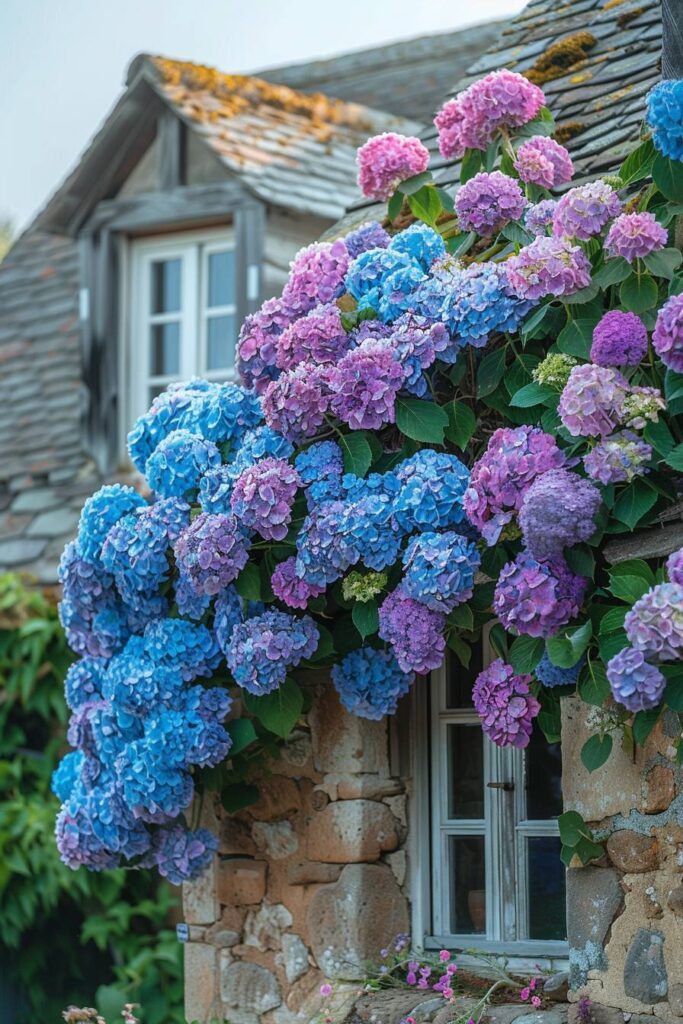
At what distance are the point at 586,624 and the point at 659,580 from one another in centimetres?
22

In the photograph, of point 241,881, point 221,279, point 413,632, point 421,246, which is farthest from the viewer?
point 221,279

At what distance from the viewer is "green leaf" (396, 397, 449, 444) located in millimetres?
4461

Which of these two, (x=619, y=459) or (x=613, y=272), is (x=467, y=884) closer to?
(x=619, y=459)

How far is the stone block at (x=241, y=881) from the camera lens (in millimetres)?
5152

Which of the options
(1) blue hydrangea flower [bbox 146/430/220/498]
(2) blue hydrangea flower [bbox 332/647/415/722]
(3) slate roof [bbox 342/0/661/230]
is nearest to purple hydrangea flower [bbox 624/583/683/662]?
(2) blue hydrangea flower [bbox 332/647/415/722]

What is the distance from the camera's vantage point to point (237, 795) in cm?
506

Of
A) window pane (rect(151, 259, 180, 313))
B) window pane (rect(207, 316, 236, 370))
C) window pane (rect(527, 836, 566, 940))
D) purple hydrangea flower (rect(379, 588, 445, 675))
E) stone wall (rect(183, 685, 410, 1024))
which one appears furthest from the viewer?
window pane (rect(151, 259, 180, 313))

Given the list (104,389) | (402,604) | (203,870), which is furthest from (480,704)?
(104,389)

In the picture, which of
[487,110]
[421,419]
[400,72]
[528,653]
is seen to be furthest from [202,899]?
[400,72]

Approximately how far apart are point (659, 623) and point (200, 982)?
2452 mm

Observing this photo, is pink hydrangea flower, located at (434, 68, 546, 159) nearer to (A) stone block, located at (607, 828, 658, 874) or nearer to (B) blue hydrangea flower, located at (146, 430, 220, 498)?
(B) blue hydrangea flower, located at (146, 430, 220, 498)

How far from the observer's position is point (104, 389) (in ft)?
31.0

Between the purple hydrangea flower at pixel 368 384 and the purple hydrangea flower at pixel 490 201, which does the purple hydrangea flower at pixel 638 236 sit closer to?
the purple hydrangea flower at pixel 490 201

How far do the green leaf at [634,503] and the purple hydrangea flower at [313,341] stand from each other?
1065 millimetres
